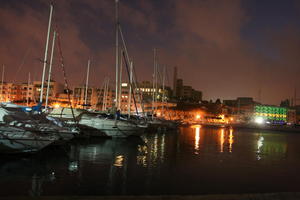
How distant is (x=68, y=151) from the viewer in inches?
846

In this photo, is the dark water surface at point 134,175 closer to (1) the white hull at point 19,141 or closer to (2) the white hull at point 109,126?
(1) the white hull at point 19,141

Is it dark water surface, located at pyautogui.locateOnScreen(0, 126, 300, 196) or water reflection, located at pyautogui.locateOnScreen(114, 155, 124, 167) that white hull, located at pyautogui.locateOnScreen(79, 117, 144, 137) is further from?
water reflection, located at pyautogui.locateOnScreen(114, 155, 124, 167)

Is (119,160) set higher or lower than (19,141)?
lower

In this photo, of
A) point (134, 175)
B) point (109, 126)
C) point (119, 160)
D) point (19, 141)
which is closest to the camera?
point (134, 175)

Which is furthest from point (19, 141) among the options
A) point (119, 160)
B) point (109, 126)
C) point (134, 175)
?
point (109, 126)

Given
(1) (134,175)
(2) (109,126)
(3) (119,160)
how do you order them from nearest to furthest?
(1) (134,175), (3) (119,160), (2) (109,126)

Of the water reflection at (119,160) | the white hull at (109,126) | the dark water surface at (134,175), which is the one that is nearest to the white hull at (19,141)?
the dark water surface at (134,175)

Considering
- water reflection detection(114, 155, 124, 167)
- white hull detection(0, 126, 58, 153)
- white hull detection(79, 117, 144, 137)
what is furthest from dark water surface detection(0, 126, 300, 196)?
white hull detection(79, 117, 144, 137)

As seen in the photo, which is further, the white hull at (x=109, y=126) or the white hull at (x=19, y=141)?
the white hull at (x=109, y=126)

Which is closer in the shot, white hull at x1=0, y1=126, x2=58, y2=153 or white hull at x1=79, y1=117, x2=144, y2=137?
white hull at x1=0, y1=126, x2=58, y2=153

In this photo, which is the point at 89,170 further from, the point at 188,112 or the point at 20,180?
the point at 188,112

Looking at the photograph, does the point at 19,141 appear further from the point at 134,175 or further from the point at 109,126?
the point at 109,126

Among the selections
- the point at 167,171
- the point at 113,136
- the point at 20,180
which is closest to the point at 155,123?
the point at 113,136

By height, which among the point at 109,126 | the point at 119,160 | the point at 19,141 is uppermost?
the point at 109,126
